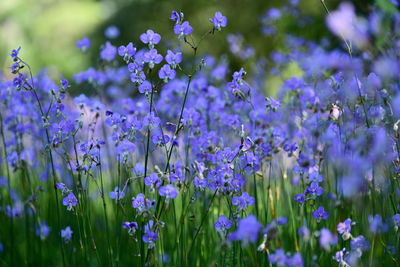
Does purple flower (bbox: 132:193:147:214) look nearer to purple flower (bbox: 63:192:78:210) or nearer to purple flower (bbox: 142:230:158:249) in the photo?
purple flower (bbox: 142:230:158:249)

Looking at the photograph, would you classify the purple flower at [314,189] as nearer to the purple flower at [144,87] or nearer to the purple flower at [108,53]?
the purple flower at [144,87]

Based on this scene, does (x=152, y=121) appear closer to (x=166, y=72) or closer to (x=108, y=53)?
(x=166, y=72)

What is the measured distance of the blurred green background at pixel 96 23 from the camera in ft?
35.3

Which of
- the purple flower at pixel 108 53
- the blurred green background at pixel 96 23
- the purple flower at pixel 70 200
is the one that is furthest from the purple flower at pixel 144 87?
the blurred green background at pixel 96 23

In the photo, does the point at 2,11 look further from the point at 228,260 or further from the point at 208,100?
the point at 228,260

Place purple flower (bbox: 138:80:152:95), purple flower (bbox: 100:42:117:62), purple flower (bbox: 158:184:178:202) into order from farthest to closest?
1. purple flower (bbox: 100:42:117:62)
2. purple flower (bbox: 138:80:152:95)
3. purple flower (bbox: 158:184:178:202)

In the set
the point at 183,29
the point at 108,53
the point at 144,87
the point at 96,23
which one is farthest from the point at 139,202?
the point at 96,23

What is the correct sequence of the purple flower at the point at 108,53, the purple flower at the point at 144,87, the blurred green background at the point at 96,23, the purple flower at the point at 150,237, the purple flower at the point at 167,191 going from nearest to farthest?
1. the purple flower at the point at 167,191
2. the purple flower at the point at 150,237
3. the purple flower at the point at 144,87
4. the purple flower at the point at 108,53
5. the blurred green background at the point at 96,23

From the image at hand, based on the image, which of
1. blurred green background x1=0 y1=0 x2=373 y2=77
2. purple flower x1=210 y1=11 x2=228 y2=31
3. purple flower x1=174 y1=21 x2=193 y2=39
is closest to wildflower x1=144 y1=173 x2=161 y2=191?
purple flower x1=174 y1=21 x2=193 y2=39

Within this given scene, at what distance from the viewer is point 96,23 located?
11.1m

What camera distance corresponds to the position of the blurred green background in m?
10.8

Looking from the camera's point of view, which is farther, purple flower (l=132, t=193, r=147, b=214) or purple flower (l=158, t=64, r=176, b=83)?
purple flower (l=158, t=64, r=176, b=83)

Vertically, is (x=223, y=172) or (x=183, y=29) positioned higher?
(x=183, y=29)

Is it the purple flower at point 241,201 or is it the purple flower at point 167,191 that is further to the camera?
the purple flower at point 241,201
